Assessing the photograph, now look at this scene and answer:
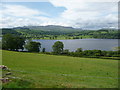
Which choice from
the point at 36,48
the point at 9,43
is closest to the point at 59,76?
the point at 9,43

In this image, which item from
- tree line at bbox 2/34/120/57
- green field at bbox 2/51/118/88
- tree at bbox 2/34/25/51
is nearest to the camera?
green field at bbox 2/51/118/88

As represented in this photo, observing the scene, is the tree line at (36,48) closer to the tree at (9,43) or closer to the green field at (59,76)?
the tree at (9,43)

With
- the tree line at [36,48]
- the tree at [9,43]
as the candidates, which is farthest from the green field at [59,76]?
the tree at [9,43]

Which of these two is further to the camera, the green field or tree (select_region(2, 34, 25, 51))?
tree (select_region(2, 34, 25, 51))

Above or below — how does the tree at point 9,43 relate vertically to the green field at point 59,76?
above

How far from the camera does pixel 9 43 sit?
2554 inches

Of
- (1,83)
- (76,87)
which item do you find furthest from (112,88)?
(1,83)

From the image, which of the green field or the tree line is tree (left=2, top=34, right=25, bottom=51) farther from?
the green field

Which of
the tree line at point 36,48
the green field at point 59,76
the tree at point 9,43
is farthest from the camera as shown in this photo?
the tree line at point 36,48

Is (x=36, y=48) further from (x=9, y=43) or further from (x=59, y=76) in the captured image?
(x=59, y=76)

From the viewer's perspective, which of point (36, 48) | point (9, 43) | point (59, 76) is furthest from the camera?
point (36, 48)

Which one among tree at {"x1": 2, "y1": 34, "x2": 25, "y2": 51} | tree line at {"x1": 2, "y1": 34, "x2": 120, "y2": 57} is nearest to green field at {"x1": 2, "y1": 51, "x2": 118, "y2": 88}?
tree line at {"x1": 2, "y1": 34, "x2": 120, "y2": 57}

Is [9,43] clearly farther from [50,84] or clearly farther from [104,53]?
[50,84]

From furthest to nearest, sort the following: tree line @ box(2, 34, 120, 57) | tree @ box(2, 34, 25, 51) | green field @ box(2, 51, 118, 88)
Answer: tree line @ box(2, 34, 120, 57)
tree @ box(2, 34, 25, 51)
green field @ box(2, 51, 118, 88)
